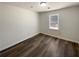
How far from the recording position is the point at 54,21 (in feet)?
19.0

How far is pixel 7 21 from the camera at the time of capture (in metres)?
3.52

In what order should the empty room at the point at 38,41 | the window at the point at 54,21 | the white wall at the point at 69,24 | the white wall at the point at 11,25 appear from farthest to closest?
1. the window at the point at 54,21
2. the white wall at the point at 69,24
3. the white wall at the point at 11,25
4. the empty room at the point at 38,41

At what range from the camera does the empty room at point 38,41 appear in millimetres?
3131

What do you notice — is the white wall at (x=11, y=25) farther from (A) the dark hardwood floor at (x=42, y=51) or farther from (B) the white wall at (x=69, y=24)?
(B) the white wall at (x=69, y=24)

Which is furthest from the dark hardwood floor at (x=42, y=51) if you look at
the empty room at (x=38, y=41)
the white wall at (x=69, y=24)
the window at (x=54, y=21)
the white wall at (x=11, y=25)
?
the window at (x=54, y=21)

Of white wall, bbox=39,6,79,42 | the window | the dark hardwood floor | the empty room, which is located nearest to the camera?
the dark hardwood floor

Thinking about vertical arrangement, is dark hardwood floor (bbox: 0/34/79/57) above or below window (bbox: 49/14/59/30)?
below

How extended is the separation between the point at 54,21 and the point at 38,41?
6.53 ft

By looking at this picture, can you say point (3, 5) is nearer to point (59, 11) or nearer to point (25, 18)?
point (25, 18)

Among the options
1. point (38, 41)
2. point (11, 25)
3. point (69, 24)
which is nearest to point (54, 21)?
point (69, 24)

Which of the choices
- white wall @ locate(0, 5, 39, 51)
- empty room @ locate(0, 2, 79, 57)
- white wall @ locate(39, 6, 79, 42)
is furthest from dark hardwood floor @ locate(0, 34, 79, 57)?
white wall @ locate(39, 6, 79, 42)

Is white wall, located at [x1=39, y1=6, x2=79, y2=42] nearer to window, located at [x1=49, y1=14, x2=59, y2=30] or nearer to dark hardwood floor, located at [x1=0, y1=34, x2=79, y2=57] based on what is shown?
window, located at [x1=49, y1=14, x2=59, y2=30]

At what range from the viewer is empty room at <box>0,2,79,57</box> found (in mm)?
3131

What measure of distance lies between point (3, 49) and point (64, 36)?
3.26 m
